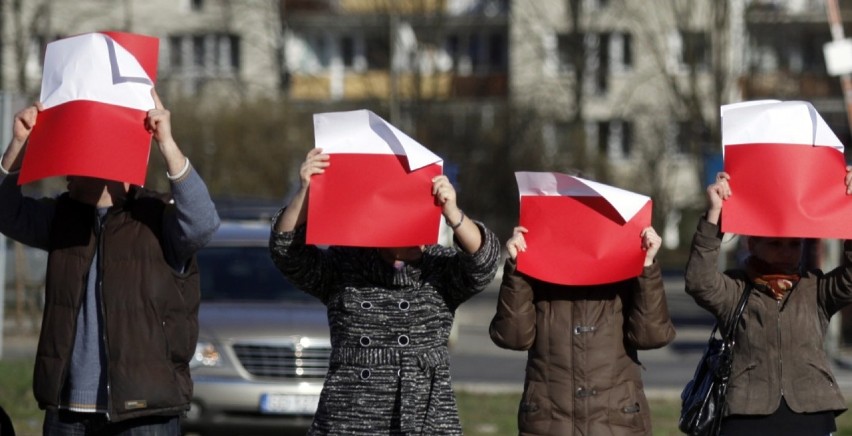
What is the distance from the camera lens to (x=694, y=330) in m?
24.9

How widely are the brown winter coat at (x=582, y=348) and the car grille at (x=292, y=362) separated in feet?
14.3

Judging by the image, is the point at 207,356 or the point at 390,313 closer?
the point at 390,313

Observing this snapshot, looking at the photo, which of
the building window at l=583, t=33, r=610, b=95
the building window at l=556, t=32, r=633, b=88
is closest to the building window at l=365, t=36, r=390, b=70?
the building window at l=556, t=32, r=633, b=88

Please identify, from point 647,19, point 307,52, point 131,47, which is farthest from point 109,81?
point 307,52

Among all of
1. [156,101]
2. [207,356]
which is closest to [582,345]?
[156,101]

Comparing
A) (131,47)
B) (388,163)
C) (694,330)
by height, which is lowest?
(694,330)

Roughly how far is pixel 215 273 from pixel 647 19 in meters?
38.3

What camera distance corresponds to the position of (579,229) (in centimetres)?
627

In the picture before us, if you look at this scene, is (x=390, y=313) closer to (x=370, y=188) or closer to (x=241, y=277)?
(x=370, y=188)

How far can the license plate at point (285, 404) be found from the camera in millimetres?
10258

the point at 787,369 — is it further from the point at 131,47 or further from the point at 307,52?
the point at 307,52

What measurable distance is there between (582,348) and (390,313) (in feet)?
2.82

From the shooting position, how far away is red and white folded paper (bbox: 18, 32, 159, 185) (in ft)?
19.1

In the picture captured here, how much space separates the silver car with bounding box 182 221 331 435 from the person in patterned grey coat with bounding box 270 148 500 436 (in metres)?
4.47
